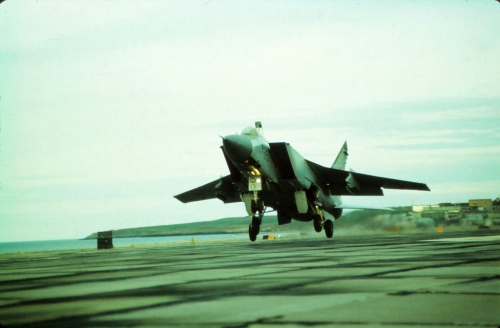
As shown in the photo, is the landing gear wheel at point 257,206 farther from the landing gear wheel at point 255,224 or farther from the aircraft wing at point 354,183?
the aircraft wing at point 354,183

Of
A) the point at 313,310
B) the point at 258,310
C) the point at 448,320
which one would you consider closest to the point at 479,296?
the point at 448,320

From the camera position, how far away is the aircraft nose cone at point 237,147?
19.6 meters

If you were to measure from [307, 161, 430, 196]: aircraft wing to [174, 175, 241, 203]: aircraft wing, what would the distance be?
12.7 ft

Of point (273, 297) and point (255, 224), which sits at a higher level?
point (255, 224)

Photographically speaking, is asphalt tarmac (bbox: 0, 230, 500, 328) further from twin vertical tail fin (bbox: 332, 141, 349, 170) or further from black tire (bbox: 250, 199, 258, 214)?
twin vertical tail fin (bbox: 332, 141, 349, 170)

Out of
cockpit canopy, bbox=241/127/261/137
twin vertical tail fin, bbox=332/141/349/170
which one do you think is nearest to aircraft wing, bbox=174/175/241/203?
cockpit canopy, bbox=241/127/261/137

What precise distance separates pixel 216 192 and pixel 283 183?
17.2 ft

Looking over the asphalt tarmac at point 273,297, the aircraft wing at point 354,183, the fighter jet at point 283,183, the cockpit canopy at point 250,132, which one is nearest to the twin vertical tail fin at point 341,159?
the fighter jet at point 283,183

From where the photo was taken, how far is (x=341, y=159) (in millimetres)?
33969

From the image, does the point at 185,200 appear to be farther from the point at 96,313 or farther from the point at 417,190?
the point at 96,313

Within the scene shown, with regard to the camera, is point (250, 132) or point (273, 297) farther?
point (250, 132)

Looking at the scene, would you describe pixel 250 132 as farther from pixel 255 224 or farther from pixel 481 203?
pixel 481 203

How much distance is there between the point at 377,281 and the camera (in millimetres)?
8727

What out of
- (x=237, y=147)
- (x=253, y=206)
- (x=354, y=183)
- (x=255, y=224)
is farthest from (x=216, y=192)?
(x=237, y=147)
